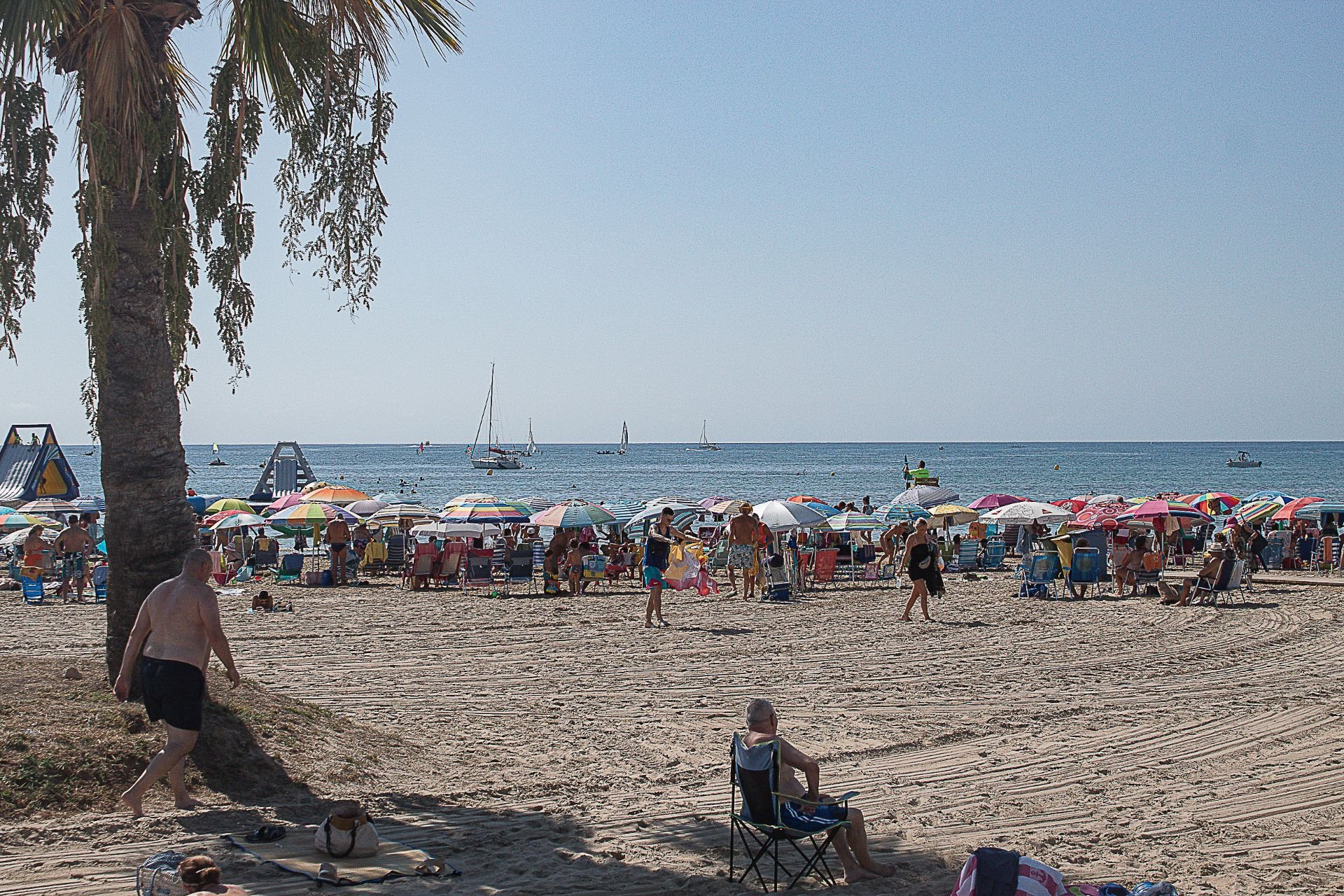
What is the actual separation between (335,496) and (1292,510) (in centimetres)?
1917

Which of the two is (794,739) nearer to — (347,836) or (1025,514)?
(347,836)

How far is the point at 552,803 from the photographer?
240 inches

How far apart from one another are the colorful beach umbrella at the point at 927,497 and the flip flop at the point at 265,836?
20.5m

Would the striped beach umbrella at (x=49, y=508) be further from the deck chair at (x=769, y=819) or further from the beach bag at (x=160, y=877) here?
the deck chair at (x=769, y=819)

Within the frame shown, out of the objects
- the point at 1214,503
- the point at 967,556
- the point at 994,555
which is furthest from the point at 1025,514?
the point at 1214,503

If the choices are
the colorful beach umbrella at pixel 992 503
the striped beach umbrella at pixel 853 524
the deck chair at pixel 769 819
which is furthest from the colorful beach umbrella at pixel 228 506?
the deck chair at pixel 769 819

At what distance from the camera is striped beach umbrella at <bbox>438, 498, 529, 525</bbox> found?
21.2m

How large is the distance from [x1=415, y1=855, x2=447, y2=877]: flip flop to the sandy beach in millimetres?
101

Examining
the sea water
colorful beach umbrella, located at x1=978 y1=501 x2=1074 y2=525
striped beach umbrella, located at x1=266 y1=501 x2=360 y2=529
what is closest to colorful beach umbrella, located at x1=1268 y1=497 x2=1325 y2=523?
colorful beach umbrella, located at x1=978 y1=501 x2=1074 y2=525

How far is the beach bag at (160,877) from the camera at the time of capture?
4215 mm

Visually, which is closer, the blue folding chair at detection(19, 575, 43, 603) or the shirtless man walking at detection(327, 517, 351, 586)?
the blue folding chair at detection(19, 575, 43, 603)

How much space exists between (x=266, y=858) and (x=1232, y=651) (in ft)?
30.6

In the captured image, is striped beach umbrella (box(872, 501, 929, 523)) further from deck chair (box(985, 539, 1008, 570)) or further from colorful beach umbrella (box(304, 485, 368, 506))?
colorful beach umbrella (box(304, 485, 368, 506))

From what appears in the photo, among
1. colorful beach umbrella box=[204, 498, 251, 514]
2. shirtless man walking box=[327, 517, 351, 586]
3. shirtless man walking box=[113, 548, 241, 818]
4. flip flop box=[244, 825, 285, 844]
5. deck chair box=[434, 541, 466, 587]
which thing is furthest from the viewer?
colorful beach umbrella box=[204, 498, 251, 514]
